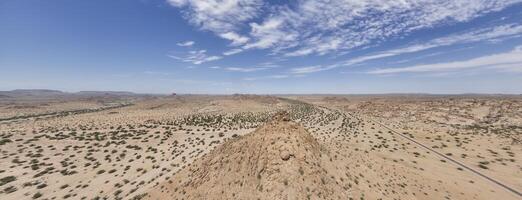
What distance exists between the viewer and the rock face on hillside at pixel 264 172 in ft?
58.1

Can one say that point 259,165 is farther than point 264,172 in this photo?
Yes

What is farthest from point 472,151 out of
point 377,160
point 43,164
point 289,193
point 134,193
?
point 43,164

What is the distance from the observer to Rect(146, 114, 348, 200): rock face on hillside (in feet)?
58.1

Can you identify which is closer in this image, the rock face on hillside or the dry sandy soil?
the rock face on hillside

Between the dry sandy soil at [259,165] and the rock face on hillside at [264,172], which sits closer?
the rock face on hillside at [264,172]

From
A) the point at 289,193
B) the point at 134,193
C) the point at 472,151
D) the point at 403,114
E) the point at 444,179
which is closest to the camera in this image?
the point at 289,193

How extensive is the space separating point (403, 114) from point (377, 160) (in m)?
61.2

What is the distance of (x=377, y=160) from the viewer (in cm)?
2934

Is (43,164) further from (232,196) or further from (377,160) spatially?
(377,160)

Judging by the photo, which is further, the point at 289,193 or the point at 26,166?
the point at 26,166

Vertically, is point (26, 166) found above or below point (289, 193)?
below

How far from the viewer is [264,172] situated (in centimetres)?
1855

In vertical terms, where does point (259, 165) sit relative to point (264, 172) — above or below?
above

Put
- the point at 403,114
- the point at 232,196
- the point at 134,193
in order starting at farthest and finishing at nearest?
the point at 403,114 < the point at 134,193 < the point at 232,196
